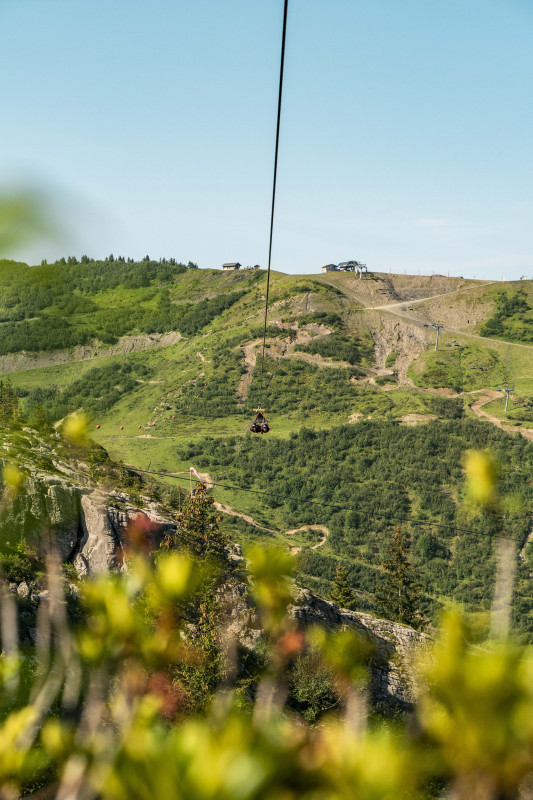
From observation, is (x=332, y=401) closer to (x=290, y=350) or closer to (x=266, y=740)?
(x=290, y=350)

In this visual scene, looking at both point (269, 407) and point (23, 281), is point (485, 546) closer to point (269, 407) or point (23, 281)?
point (269, 407)

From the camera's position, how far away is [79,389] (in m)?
90.3

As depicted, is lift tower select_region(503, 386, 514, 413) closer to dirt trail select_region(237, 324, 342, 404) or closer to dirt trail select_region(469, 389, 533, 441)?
dirt trail select_region(469, 389, 533, 441)

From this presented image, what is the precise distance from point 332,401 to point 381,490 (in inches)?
870

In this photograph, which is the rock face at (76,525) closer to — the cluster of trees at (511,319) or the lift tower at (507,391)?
the lift tower at (507,391)

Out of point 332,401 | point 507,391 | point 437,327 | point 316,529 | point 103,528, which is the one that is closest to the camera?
point 103,528

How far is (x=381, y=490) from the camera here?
89.8 meters

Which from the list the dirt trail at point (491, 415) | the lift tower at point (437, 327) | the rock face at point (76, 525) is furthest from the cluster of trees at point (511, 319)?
the rock face at point (76, 525)

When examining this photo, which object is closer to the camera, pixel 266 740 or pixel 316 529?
pixel 266 740

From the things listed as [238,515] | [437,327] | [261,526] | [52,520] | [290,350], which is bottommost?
[261,526]

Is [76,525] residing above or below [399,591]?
above

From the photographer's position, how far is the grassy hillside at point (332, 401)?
7644 cm

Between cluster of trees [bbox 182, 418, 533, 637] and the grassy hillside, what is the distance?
0.80 ft

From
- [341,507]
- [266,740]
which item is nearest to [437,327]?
[341,507]
